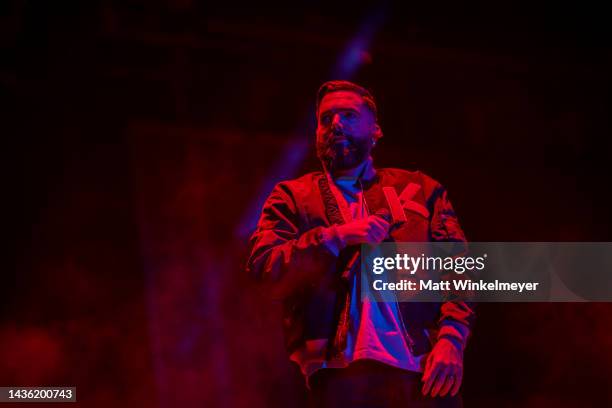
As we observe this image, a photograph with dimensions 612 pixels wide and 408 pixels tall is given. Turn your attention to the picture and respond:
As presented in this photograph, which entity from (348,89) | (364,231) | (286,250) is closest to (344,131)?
(348,89)

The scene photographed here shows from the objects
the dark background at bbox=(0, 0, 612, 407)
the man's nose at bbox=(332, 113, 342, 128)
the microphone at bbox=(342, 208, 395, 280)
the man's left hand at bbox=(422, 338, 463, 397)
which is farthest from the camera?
the dark background at bbox=(0, 0, 612, 407)

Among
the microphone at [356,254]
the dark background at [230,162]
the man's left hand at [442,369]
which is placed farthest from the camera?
the dark background at [230,162]

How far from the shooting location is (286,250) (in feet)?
8.41

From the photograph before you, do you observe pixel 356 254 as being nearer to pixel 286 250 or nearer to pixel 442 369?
pixel 286 250

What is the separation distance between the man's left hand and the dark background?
1.49 feet

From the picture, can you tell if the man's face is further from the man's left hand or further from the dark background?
the man's left hand

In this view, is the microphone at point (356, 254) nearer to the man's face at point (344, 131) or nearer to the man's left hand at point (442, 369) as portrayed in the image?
the man's face at point (344, 131)

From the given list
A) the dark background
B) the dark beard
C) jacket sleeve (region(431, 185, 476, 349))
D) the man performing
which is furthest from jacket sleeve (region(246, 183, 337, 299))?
jacket sleeve (region(431, 185, 476, 349))

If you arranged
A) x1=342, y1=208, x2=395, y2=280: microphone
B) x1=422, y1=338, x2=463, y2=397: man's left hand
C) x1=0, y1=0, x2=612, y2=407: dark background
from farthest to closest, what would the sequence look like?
x1=0, y1=0, x2=612, y2=407: dark background, x1=342, y1=208, x2=395, y2=280: microphone, x1=422, y1=338, x2=463, y2=397: man's left hand

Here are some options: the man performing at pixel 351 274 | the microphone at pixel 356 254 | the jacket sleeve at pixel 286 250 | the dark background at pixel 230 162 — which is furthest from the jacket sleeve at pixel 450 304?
the jacket sleeve at pixel 286 250

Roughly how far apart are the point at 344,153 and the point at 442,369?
93cm

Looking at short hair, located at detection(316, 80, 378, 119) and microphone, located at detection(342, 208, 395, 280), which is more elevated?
short hair, located at detection(316, 80, 378, 119)

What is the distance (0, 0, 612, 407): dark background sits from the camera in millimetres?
3014

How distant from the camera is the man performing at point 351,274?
251cm
